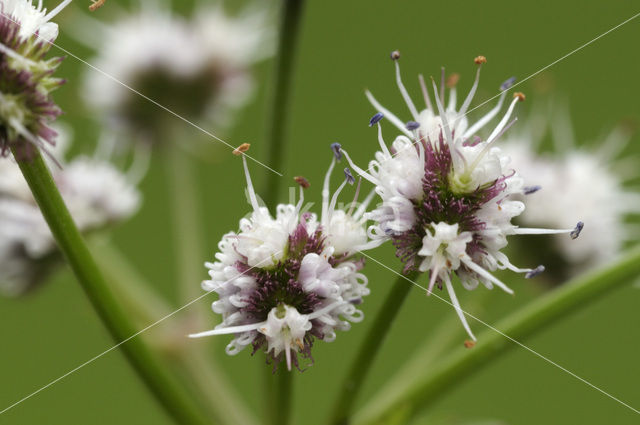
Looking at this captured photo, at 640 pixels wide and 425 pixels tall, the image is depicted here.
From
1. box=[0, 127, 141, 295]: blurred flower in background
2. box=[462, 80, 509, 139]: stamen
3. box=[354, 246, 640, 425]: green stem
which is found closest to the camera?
box=[462, 80, 509, 139]: stamen

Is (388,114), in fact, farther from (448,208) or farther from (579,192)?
(579,192)

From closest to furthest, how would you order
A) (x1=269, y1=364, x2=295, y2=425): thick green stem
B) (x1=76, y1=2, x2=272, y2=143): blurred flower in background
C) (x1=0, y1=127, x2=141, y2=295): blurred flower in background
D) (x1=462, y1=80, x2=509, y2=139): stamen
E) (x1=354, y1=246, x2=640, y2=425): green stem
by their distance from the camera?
(x1=462, y1=80, x2=509, y2=139): stamen
(x1=269, y1=364, x2=295, y2=425): thick green stem
(x1=354, y1=246, x2=640, y2=425): green stem
(x1=0, y1=127, x2=141, y2=295): blurred flower in background
(x1=76, y1=2, x2=272, y2=143): blurred flower in background

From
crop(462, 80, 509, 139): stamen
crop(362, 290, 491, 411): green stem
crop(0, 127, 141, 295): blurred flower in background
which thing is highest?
crop(0, 127, 141, 295): blurred flower in background

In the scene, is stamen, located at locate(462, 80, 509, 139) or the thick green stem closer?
stamen, located at locate(462, 80, 509, 139)

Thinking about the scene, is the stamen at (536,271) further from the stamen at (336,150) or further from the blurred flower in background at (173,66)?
the blurred flower in background at (173,66)

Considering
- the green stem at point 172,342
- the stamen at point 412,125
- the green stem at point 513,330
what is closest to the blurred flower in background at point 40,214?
the green stem at point 172,342

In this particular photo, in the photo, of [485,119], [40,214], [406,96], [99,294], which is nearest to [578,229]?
[485,119]

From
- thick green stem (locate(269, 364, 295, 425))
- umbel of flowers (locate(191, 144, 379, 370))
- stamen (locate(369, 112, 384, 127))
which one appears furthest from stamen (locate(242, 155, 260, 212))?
thick green stem (locate(269, 364, 295, 425))

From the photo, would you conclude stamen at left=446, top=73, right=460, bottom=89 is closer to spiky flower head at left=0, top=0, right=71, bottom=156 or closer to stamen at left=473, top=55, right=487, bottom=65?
stamen at left=473, top=55, right=487, bottom=65
